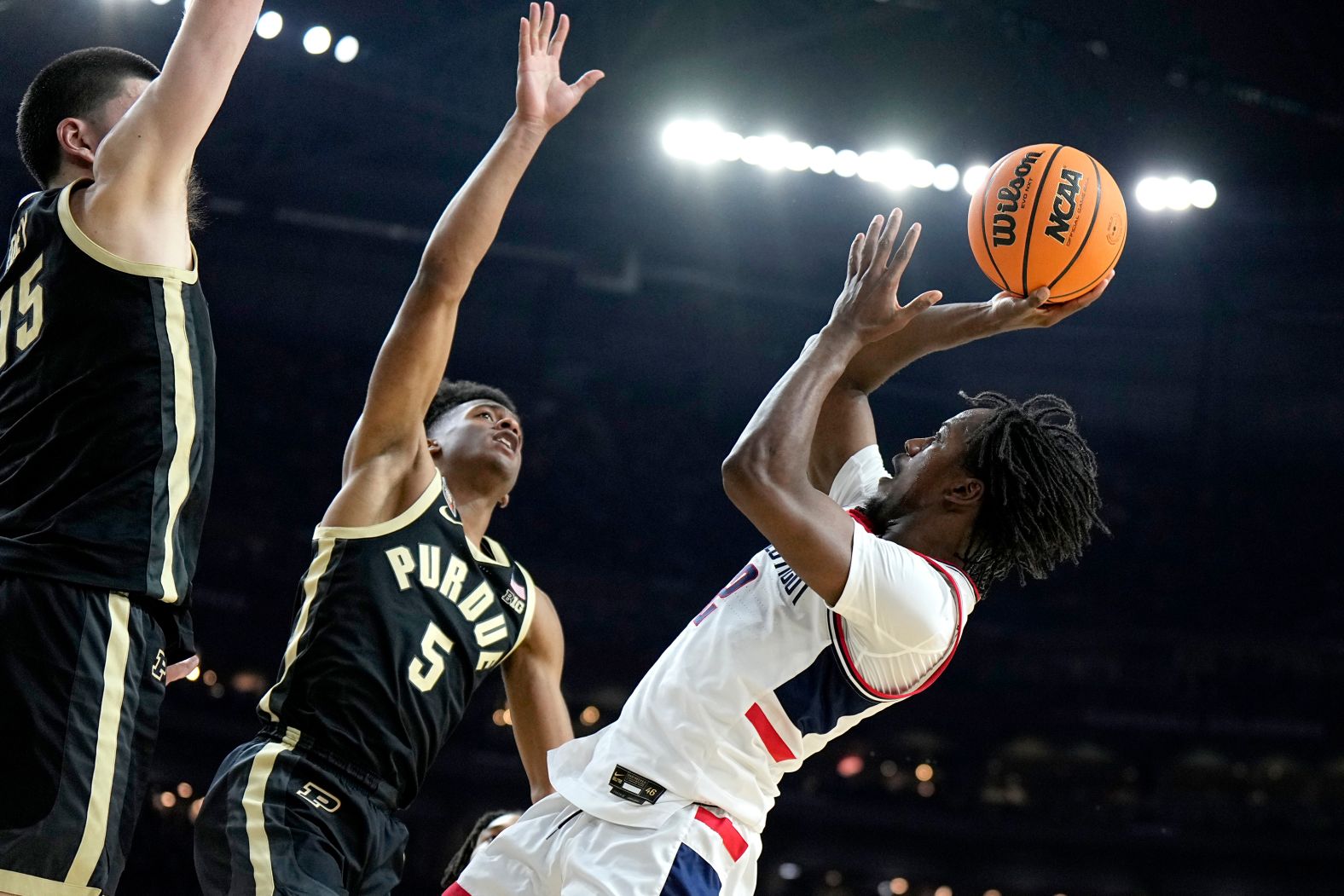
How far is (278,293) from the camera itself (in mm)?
14547

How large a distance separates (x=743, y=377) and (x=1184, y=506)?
573 centimetres

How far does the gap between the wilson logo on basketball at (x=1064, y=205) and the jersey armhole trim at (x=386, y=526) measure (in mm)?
1850

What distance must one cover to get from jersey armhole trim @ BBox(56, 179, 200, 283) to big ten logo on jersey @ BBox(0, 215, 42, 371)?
0.38 feet

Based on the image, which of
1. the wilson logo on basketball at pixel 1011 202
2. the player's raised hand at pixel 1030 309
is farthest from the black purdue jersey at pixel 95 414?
the wilson logo on basketball at pixel 1011 202

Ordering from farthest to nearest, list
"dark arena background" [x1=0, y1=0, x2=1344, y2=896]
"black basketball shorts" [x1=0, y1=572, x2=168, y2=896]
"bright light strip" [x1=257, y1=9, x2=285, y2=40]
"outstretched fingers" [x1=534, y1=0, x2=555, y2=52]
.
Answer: "dark arena background" [x1=0, y1=0, x2=1344, y2=896] < "bright light strip" [x1=257, y1=9, x2=285, y2=40] < "outstretched fingers" [x1=534, y1=0, x2=555, y2=52] < "black basketball shorts" [x1=0, y1=572, x2=168, y2=896]

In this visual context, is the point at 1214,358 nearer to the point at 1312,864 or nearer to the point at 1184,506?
the point at 1184,506

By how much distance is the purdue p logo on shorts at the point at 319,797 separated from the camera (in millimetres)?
3131

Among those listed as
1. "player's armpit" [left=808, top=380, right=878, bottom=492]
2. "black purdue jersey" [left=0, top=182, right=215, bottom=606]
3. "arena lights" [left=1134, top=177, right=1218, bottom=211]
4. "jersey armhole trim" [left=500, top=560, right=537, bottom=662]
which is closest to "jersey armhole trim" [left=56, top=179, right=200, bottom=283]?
"black purdue jersey" [left=0, top=182, right=215, bottom=606]

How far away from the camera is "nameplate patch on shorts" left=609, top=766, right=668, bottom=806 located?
281 centimetres

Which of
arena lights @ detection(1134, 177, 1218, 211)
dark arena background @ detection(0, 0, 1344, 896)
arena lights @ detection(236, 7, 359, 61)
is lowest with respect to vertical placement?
dark arena background @ detection(0, 0, 1344, 896)

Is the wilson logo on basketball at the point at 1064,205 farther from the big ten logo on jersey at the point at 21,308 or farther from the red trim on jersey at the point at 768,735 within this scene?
the big ten logo on jersey at the point at 21,308

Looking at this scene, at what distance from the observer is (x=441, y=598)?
11.6 feet

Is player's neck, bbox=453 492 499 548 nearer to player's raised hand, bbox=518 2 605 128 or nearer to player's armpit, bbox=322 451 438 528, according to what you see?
player's armpit, bbox=322 451 438 528

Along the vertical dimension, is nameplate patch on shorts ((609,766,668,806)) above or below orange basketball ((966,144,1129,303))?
below
